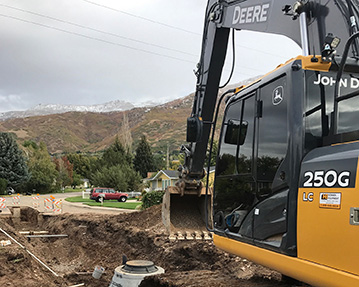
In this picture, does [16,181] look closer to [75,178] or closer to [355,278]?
[75,178]

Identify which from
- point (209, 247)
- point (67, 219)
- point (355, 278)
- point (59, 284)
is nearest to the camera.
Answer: point (355, 278)

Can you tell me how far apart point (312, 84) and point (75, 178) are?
77733mm

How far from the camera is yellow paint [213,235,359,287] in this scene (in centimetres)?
300

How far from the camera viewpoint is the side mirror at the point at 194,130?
21.9 ft

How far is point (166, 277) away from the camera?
20.0ft

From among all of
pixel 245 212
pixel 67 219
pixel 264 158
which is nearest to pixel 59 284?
pixel 245 212

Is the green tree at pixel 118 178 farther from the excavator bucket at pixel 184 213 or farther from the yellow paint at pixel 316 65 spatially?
the yellow paint at pixel 316 65

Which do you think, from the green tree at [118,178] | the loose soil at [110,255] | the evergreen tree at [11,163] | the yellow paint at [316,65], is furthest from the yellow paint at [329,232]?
the evergreen tree at [11,163]

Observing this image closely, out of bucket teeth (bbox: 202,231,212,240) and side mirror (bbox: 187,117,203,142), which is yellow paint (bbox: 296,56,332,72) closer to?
side mirror (bbox: 187,117,203,142)

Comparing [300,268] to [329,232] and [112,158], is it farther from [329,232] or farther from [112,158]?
[112,158]

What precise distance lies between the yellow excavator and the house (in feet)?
118

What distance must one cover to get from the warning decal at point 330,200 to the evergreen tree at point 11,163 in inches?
1906

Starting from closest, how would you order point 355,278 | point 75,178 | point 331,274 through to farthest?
point 355,278 → point 331,274 → point 75,178

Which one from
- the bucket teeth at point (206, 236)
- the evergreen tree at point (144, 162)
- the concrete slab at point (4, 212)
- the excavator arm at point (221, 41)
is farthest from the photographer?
the evergreen tree at point (144, 162)
